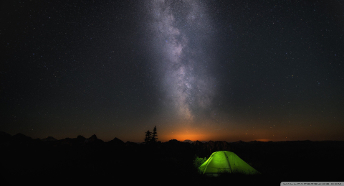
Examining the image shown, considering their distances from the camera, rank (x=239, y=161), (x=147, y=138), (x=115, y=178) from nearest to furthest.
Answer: (x=115, y=178), (x=239, y=161), (x=147, y=138)

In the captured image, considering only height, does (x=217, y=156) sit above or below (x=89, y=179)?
above

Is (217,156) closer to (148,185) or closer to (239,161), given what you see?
(239,161)

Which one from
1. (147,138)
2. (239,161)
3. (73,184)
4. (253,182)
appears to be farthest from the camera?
(147,138)

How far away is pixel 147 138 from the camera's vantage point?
3941cm

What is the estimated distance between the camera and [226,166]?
32.0 feet

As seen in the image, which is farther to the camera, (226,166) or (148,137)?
(148,137)

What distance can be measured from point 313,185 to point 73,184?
1294cm

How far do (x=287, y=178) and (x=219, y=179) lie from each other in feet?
15.4

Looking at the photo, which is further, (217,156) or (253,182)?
(217,156)

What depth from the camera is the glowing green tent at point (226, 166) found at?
9586 millimetres

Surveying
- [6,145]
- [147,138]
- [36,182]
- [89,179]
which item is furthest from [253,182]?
[6,145]

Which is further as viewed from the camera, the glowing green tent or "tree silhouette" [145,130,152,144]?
"tree silhouette" [145,130,152,144]

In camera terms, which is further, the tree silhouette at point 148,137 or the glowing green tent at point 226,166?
the tree silhouette at point 148,137

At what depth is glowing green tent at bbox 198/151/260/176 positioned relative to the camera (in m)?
9.59
